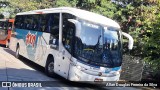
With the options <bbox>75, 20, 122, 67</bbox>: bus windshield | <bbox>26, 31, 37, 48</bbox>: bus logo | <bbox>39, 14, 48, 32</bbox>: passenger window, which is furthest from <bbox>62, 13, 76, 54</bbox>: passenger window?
<bbox>26, 31, 37, 48</bbox>: bus logo

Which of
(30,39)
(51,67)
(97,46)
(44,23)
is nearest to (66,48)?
(97,46)

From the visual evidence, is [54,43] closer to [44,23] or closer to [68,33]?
[68,33]

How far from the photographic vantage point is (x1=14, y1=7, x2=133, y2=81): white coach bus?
35.6 feet

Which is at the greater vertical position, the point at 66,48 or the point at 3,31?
the point at 66,48

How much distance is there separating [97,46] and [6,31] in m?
18.3

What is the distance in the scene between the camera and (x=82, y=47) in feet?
35.7

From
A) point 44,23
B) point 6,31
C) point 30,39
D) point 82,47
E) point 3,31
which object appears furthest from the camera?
point 3,31

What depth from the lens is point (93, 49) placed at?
1099 centimetres

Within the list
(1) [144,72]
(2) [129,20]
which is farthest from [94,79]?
(2) [129,20]

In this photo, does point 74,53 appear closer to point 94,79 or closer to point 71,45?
point 71,45

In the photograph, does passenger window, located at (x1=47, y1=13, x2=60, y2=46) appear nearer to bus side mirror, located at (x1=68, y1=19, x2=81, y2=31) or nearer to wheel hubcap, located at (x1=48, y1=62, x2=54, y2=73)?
wheel hubcap, located at (x1=48, y1=62, x2=54, y2=73)

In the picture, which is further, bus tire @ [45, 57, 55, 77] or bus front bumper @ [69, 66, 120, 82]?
bus tire @ [45, 57, 55, 77]

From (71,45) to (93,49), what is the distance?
2.88ft

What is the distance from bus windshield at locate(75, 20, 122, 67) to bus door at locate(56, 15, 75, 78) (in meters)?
0.39
